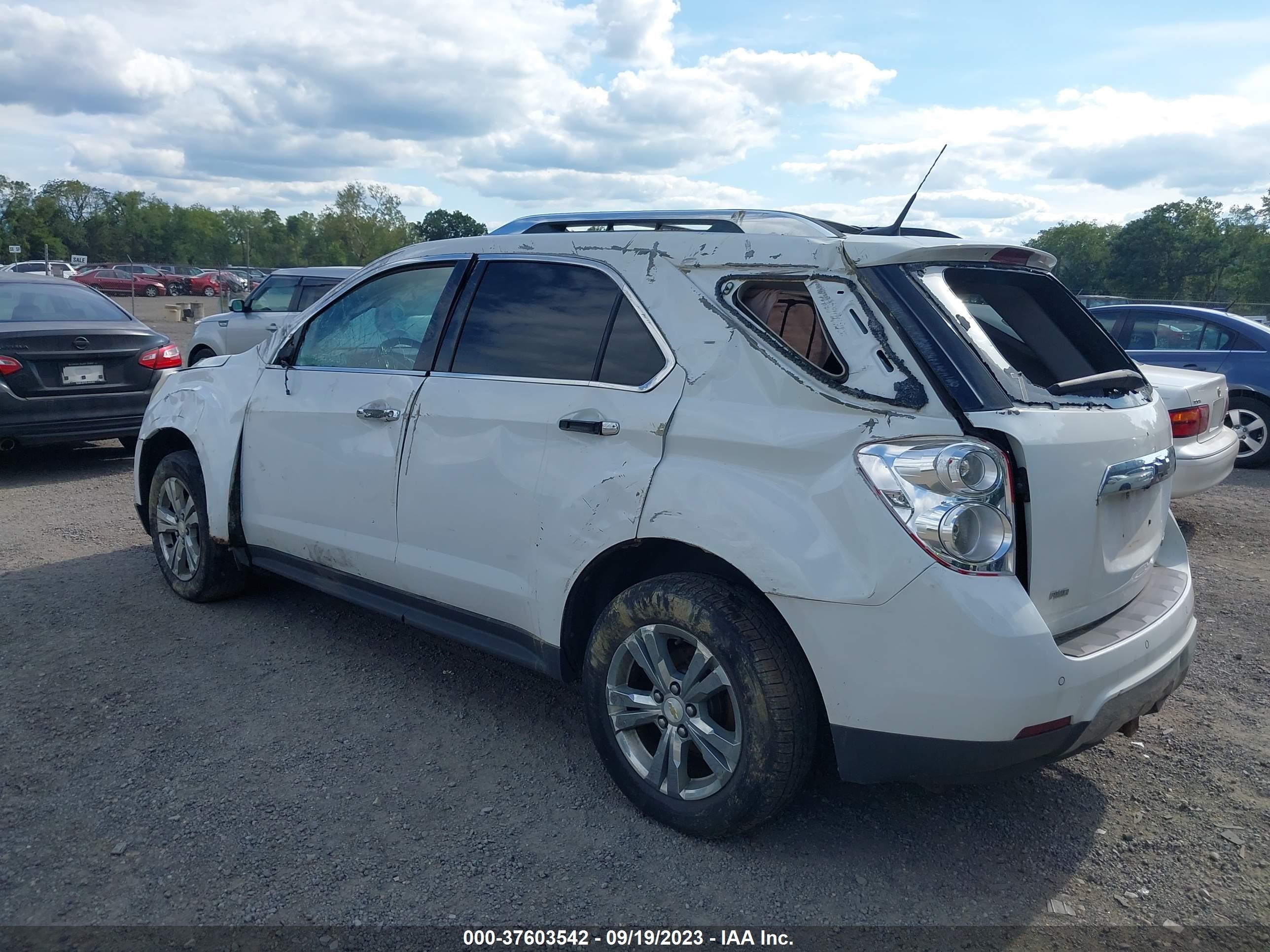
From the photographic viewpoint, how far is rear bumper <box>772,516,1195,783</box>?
2.54 meters

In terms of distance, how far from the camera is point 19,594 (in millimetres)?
5324

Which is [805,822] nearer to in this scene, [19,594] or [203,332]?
[19,594]

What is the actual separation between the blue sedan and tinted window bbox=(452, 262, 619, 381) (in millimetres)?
8070

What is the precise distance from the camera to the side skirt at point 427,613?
3504 mm

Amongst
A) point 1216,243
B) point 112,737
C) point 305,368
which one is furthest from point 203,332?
point 1216,243

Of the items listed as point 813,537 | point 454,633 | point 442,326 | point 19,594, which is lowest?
point 19,594

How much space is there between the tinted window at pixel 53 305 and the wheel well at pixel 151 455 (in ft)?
12.7

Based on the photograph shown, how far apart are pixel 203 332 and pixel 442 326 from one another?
1118 cm

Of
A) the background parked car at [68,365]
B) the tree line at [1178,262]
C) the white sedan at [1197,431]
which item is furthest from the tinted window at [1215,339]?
the tree line at [1178,262]

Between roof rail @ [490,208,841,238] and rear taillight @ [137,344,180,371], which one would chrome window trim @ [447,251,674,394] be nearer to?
roof rail @ [490,208,841,238]

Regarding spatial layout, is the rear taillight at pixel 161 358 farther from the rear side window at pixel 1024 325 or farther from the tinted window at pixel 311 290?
the rear side window at pixel 1024 325

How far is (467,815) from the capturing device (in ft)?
10.7

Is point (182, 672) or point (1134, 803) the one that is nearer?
point (1134, 803)

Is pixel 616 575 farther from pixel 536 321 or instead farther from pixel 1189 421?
pixel 1189 421
